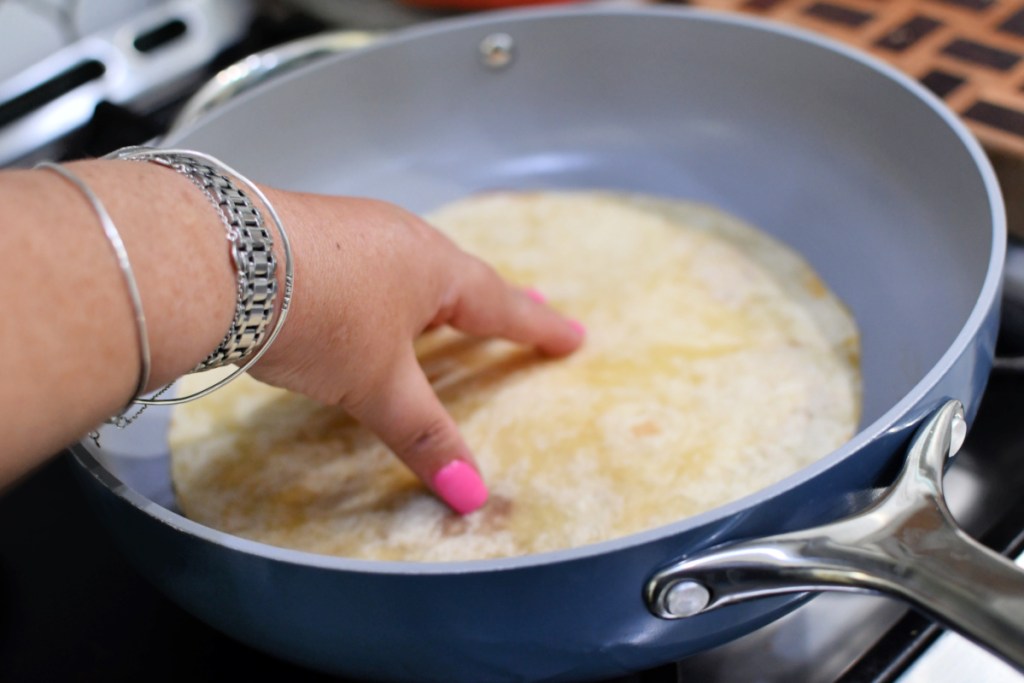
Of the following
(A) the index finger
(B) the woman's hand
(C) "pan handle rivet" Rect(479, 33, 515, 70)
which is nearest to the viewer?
(B) the woman's hand

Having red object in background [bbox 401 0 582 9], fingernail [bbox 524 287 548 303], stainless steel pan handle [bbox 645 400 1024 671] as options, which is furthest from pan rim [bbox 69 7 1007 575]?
red object in background [bbox 401 0 582 9]

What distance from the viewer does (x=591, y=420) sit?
0.62 meters

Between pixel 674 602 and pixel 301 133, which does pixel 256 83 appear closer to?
pixel 301 133

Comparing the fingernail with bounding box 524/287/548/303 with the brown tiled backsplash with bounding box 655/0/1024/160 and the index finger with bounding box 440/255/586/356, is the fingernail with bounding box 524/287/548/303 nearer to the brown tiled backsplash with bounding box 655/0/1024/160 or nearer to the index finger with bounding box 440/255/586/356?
the index finger with bounding box 440/255/586/356

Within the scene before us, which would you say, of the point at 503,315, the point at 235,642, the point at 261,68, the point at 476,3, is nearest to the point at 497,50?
the point at 476,3

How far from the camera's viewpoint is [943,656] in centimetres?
48

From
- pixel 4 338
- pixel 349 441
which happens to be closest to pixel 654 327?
pixel 349 441

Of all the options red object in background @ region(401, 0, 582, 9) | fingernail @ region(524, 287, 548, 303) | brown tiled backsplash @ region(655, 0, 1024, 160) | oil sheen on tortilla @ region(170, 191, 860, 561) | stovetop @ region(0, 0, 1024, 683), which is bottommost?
stovetop @ region(0, 0, 1024, 683)

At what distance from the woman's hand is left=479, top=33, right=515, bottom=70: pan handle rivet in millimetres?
308

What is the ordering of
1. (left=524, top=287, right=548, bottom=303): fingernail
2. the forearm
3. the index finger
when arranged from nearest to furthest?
the forearm, the index finger, (left=524, top=287, right=548, bottom=303): fingernail

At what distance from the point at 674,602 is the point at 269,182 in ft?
1.79

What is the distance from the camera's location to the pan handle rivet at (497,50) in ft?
2.75

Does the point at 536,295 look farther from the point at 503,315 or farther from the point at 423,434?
the point at 423,434

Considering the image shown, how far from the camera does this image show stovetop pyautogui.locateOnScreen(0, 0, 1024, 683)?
49cm
